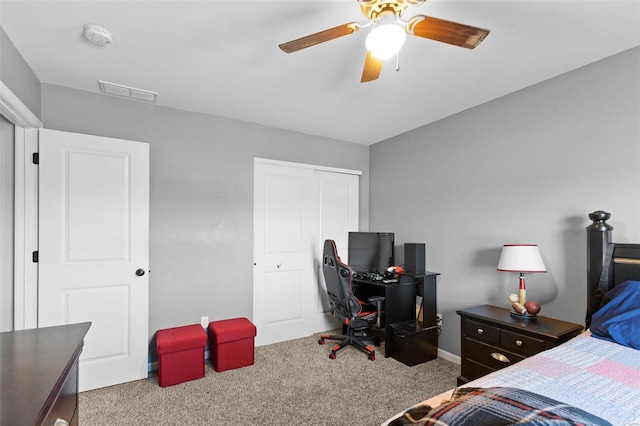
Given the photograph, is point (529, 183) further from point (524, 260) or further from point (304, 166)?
point (304, 166)

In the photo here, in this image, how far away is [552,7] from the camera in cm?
173

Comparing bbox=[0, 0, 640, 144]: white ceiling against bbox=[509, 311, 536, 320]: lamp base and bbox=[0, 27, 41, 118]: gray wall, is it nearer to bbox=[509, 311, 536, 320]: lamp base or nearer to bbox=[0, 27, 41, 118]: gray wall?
bbox=[0, 27, 41, 118]: gray wall

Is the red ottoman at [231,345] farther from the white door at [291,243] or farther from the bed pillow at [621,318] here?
the bed pillow at [621,318]

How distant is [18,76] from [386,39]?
97.8 inches

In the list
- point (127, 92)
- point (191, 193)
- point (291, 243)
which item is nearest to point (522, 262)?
point (291, 243)

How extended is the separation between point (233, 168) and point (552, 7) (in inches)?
116

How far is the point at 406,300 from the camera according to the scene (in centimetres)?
337

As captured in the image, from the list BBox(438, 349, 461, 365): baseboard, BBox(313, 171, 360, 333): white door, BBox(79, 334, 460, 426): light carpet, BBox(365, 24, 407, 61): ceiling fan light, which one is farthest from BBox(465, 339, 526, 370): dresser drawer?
BBox(365, 24, 407, 61): ceiling fan light

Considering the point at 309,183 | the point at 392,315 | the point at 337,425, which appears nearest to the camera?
the point at 337,425

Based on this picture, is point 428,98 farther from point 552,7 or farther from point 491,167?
point 552,7

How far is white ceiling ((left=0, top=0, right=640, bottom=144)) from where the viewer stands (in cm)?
177

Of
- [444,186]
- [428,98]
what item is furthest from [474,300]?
[428,98]

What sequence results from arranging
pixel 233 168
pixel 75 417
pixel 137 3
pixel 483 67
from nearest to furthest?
pixel 75 417 → pixel 137 3 → pixel 483 67 → pixel 233 168

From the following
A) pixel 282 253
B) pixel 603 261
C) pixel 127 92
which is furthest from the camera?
pixel 282 253
